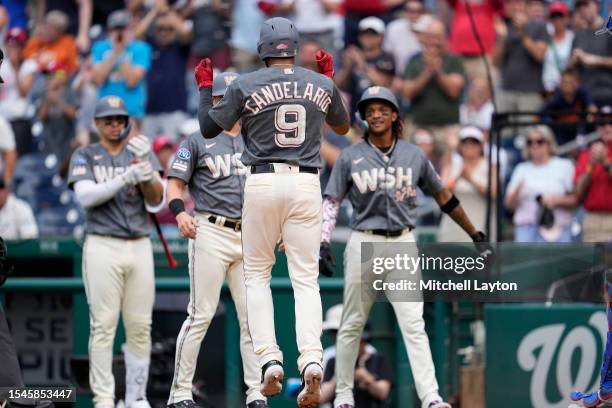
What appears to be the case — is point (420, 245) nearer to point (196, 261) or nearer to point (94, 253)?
point (196, 261)

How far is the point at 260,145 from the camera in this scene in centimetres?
803

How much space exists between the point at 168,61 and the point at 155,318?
4.25 m

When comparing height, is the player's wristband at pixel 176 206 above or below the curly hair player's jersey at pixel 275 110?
below

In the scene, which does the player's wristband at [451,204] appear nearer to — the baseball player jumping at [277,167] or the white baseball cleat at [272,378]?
the baseball player jumping at [277,167]

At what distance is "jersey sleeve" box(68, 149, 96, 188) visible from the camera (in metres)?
9.77

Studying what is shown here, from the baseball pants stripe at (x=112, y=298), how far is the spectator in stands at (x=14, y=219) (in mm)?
2820

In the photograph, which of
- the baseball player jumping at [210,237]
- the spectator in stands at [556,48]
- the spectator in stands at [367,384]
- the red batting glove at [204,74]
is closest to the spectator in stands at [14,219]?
the spectator in stands at [367,384]

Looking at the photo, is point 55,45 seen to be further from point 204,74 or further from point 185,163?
point 204,74

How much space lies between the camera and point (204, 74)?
8117 mm

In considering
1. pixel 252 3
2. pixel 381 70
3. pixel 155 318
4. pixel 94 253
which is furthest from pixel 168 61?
pixel 94 253

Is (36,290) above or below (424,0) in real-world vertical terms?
below

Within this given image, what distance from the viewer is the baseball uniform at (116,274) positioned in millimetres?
9641

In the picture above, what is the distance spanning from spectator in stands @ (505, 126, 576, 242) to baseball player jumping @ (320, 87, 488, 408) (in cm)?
267

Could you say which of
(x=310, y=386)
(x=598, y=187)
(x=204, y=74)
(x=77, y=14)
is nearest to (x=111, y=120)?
(x=204, y=74)
